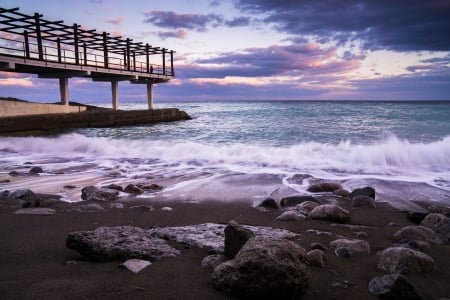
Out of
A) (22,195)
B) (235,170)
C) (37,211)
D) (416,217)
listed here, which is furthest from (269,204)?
(22,195)

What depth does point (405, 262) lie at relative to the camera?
2.93 metres

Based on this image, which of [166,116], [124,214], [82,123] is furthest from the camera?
[166,116]

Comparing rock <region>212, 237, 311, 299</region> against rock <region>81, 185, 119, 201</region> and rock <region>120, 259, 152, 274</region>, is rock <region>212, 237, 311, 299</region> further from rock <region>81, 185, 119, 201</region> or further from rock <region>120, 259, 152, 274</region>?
→ rock <region>81, 185, 119, 201</region>

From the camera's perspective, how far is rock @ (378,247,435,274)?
2.90 m

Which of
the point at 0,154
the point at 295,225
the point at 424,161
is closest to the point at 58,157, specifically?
the point at 0,154

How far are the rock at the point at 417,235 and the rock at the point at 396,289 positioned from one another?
143 cm

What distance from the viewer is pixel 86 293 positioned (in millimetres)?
2355

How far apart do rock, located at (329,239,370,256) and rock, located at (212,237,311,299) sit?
3.42ft

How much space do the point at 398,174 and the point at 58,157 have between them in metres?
9.89

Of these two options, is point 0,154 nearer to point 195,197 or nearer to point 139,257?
point 195,197

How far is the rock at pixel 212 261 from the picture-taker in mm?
2867

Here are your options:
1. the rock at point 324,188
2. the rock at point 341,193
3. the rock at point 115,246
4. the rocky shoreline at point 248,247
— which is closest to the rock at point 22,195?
the rocky shoreline at point 248,247

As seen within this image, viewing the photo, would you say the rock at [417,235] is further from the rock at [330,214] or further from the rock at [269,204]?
the rock at [269,204]

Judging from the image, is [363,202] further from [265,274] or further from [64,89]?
[64,89]
